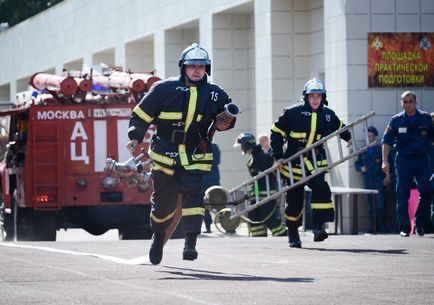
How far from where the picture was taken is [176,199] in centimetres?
1309

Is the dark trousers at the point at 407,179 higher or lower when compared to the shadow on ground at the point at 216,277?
higher

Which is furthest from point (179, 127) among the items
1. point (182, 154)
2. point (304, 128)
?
point (304, 128)

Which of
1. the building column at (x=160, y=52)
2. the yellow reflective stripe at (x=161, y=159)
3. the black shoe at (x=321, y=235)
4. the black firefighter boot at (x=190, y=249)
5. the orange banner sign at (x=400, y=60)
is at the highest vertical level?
the building column at (x=160, y=52)

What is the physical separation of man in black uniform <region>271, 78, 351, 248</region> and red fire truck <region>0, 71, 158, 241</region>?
4771mm

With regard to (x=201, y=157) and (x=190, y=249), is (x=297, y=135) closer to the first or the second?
(x=201, y=157)

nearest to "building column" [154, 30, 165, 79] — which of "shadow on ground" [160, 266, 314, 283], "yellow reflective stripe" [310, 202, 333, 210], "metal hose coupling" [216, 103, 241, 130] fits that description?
"yellow reflective stripe" [310, 202, 333, 210]

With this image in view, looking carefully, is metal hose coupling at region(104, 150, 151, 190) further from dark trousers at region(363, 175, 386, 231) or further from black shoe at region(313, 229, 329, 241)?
dark trousers at region(363, 175, 386, 231)

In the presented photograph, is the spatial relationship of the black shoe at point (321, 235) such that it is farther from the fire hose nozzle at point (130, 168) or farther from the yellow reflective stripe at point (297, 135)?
the fire hose nozzle at point (130, 168)

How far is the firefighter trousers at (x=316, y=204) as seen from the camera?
16.5 metres

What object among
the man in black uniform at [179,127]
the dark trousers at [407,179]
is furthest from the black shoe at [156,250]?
the dark trousers at [407,179]

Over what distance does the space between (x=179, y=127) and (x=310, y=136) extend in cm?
374

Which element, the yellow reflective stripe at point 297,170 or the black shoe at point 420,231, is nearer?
the yellow reflective stripe at point 297,170

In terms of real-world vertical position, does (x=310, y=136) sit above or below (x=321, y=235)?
above

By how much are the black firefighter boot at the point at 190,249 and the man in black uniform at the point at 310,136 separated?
143 inches
